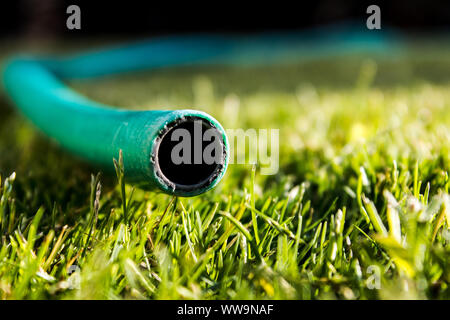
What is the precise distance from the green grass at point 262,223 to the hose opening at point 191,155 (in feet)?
0.25

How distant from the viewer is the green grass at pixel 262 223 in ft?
3.01

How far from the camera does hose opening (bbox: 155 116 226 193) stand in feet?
3.36

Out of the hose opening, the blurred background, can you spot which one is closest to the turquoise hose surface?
the hose opening

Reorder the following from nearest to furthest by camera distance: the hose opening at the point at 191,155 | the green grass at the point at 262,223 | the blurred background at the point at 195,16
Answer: the green grass at the point at 262,223
the hose opening at the point at 191,155
the blurred background at the point at 195,16

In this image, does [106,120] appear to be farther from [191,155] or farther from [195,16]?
[195,16]

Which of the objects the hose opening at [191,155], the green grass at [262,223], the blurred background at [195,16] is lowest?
the green grass at [262,223]

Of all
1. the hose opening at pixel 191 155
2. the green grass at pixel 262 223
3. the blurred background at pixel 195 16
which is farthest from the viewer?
the blurred background at pixel 195 16

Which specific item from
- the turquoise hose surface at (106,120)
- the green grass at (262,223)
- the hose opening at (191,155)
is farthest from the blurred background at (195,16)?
the hose opening at (191,155)

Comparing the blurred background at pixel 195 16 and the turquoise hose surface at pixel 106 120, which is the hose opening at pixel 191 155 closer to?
the turquoise hose surface at pixel 106 120

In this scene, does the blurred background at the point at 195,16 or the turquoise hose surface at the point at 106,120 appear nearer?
the turquoise hose surface at the point at 106,120

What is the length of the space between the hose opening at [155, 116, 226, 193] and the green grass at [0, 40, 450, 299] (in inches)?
3.0

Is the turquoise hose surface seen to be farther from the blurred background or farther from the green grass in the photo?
the blurred background

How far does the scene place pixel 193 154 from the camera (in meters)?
1.07
